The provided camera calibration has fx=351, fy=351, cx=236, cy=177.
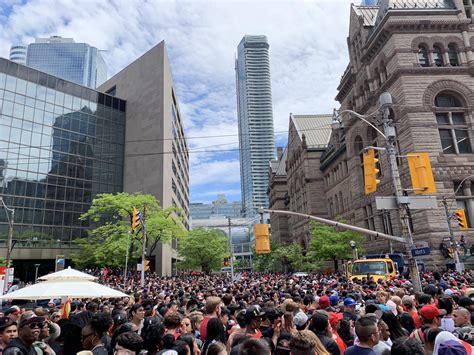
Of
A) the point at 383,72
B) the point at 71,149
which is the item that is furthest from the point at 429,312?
the point at 71,149

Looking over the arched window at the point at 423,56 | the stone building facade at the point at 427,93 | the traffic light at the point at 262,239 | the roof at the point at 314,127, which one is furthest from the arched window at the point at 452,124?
the roof at the point at 314,127

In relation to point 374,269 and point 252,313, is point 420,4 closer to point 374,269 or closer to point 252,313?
point 374,269

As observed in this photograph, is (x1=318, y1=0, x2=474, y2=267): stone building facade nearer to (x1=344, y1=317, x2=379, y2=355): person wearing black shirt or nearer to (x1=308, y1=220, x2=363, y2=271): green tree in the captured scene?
(x1=308, y1=220, x2=363, y2=271): green tree

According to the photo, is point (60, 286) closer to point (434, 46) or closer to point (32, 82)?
point (434, 46)

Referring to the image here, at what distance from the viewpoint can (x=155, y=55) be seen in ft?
211

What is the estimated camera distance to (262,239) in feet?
61.9

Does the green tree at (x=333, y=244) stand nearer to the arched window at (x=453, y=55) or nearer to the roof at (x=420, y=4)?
the arched window at (x=453, y=55)

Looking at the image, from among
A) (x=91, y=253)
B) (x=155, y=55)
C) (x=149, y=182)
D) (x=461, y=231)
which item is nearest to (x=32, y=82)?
(x=155, y=55)

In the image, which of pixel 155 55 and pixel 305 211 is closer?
pixel 155 55

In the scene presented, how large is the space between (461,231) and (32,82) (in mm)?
63656

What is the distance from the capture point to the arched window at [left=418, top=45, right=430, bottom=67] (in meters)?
37.2

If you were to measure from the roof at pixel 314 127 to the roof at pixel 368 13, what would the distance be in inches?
901

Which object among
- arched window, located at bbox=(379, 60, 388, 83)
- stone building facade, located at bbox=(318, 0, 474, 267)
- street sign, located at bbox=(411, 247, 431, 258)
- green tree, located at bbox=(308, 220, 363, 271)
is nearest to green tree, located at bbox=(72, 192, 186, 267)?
green tree, located at bbox=(308, 220, 363, 271)

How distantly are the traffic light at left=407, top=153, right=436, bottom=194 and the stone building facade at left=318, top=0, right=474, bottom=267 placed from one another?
21.2 meters
